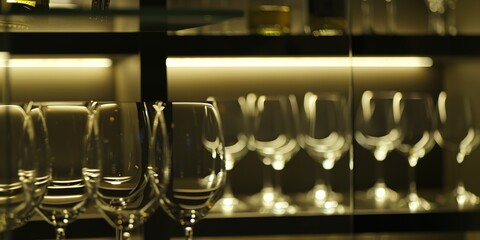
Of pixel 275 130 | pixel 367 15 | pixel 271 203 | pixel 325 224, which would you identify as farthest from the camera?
pixel 367 15

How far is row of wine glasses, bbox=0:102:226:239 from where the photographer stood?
72 cm

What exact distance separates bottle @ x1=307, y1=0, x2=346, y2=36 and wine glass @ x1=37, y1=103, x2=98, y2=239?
694 mm

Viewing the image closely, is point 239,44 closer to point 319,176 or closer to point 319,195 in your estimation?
point 319,195

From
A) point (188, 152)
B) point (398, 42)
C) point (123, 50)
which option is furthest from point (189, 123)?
point (398, 42)

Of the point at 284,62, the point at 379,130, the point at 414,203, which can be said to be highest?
the point at 284,62

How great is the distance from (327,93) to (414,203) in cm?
27

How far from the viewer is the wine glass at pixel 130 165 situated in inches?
28.7

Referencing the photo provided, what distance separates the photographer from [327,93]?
5.00 feet

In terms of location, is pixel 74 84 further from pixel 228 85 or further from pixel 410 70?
pixel 410 70

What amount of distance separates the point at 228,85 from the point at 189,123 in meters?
1.09

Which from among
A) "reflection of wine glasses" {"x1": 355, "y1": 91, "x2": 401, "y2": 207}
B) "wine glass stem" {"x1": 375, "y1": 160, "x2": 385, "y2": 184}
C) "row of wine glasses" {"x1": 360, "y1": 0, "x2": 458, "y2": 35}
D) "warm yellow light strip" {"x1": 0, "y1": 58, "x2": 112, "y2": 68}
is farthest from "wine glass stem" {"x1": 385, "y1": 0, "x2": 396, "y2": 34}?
"warm yellow light strip" {"x1": 0, "y1": 58, "x2": 112, "y2": 68}

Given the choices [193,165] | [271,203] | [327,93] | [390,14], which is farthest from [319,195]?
[193,165]

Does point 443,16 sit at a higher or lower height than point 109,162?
higher

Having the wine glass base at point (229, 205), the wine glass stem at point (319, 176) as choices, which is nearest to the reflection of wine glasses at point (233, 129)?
the wine glass base at point (229, 205)
